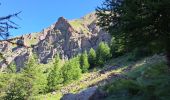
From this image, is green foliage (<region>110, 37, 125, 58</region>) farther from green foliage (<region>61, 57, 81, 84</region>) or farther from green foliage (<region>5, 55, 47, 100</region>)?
green foliage (<region>5, 55, 47, 100</region>)

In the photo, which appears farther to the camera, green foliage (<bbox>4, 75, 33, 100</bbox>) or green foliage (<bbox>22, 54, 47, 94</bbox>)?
green foliage (<bbox>22, 54, 47, 94</bbox>)

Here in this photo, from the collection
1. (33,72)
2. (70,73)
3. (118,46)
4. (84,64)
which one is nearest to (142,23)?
(118,46)

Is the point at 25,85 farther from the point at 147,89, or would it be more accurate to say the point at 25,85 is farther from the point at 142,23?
the point at 147,89

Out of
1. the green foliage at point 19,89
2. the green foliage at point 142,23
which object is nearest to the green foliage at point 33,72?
the green foliage at point 19,89

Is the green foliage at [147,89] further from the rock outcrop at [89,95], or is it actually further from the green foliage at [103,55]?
the green foliage at [103,55]

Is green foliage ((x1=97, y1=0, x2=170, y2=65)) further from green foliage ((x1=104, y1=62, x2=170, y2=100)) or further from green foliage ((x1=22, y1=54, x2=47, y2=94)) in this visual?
green foliage ((x1=22, y1=54, x2=47, y2=94))

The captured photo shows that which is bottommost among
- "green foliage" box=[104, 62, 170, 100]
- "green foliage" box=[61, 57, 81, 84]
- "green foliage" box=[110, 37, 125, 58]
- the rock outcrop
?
"green foliage" box=[61, 57, 81, 84]

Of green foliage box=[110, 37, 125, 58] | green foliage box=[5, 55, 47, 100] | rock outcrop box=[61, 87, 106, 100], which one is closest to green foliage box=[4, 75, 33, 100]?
green foliage box=[5, 55, 47, 100]

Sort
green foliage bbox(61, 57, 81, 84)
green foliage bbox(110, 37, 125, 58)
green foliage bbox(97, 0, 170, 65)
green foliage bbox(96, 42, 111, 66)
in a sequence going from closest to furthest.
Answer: green foliage bbox(97, 0, 170, 65) → green foliage bbox(110, 37, 125, 58) → green foliage bbox(61, 57, 81, 84) → green foliage bbox(96, 42, 111, 66)

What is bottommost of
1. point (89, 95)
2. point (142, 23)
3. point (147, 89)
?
point (89, 95)

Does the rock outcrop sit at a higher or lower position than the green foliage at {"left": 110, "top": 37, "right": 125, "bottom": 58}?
lower

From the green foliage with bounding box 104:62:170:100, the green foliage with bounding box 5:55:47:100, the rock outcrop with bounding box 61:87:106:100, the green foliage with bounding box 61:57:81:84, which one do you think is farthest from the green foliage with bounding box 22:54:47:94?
the green foliage with bounding box 104:62:170:100

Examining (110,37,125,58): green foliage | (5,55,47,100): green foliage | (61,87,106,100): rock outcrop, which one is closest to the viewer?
(110,37,125,58): green foliage

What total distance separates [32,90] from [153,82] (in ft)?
154
